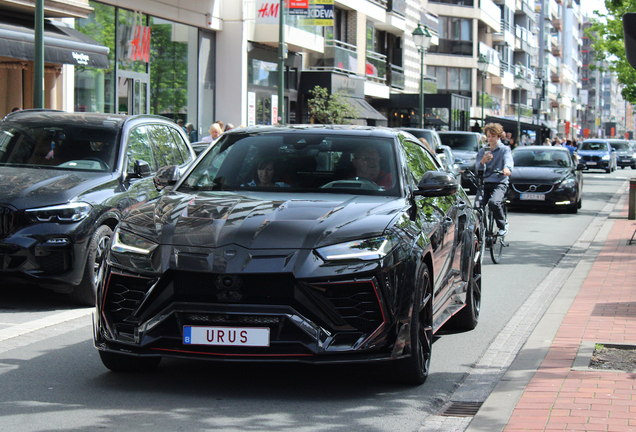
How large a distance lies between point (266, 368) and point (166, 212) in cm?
127

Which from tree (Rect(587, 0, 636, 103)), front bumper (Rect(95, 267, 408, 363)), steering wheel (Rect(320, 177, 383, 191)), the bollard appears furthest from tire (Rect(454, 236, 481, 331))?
tree (Rect(587, 0, 636, 103))

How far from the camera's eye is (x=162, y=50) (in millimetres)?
27688

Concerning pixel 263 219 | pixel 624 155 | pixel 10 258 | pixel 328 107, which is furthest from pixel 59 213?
pixel 624 155

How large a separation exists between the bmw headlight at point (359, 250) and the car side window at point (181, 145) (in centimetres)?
564

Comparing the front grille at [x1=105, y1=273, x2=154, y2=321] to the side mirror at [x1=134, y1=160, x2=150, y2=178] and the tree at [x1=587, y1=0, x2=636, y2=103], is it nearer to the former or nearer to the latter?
the side mirror at [x1=134, y1=160, x2=150, y2=178]

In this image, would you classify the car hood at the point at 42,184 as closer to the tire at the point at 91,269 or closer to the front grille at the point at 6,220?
the front grille at the point at 6,220

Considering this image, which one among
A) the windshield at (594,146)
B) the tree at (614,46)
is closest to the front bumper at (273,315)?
the tree at (614,46)

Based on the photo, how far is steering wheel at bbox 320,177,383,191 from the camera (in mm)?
6324

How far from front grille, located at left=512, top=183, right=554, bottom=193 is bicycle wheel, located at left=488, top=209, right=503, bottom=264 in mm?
8918

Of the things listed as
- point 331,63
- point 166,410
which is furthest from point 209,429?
point 331,63

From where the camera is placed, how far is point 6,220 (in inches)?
323

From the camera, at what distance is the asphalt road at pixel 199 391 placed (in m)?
4.97

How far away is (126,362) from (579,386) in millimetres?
2760

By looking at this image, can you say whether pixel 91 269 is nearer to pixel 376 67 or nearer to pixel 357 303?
pixel 357 303
